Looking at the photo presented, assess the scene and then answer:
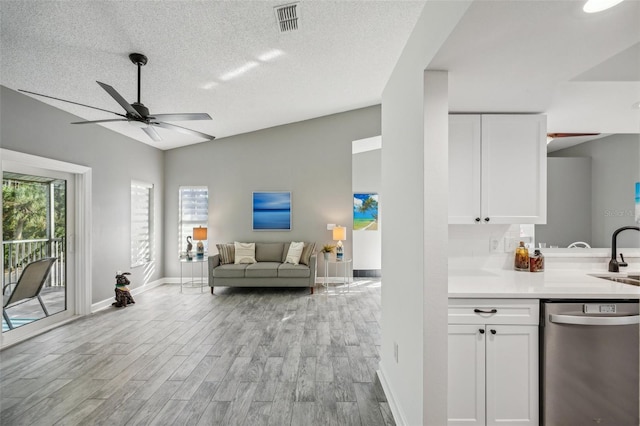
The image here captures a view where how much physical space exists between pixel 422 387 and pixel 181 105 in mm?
4421

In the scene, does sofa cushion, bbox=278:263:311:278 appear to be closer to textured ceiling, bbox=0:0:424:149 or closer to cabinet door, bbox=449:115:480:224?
textured ceiling, bbox=0:0:424:149

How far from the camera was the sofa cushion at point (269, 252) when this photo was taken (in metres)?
5.99

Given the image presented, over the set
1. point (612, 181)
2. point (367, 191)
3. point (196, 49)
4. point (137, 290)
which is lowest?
point (137, 290)

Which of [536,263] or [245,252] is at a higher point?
[536,263]

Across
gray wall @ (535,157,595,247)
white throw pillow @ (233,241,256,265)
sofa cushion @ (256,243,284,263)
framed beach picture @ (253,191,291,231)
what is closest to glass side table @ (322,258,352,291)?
sofa cushion @ (256,243,284,263)

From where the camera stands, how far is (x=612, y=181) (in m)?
2.58

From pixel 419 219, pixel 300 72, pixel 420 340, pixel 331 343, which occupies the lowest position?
pixel 331 343

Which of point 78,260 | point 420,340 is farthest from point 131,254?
point 420,340

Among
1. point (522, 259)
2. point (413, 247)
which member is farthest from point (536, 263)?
point (413, 247)

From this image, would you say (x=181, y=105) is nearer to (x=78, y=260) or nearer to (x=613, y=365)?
(x=78, y=260)

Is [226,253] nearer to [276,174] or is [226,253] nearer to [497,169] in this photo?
[276,174]

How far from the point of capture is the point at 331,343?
10.8ft

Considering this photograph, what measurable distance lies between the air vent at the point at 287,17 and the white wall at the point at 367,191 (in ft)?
14.7

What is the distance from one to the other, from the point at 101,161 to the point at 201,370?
369 cm
